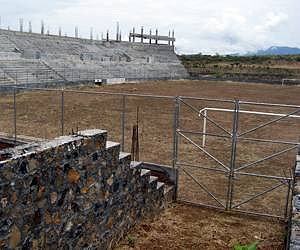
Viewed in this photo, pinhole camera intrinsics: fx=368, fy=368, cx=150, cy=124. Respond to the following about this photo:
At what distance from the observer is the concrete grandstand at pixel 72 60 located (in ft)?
137

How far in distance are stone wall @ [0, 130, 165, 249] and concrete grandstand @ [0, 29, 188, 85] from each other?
31.2 m

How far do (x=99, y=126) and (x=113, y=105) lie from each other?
8849 mm

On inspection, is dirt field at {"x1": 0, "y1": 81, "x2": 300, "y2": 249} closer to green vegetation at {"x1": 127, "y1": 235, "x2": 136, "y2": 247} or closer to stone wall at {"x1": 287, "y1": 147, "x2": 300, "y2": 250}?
green vegetation at {"x1": 127, "y1": 235, "x2": 136, "y2": 247}

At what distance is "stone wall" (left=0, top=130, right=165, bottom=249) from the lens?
15.0 ft

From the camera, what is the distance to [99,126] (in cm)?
1825

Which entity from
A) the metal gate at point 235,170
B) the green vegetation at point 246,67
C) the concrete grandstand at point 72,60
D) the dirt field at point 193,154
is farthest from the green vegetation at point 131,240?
the green vegetation at point 246,67

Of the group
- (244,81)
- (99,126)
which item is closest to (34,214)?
(99,126)

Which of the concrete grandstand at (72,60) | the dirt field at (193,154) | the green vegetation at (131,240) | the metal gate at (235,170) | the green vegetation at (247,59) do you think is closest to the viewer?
the green vegetation at (131,240)

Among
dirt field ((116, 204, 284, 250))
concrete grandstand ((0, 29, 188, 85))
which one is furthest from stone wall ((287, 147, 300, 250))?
concrete grandstand ((0, 29, 188, 85))

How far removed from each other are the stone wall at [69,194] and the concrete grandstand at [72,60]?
103ft

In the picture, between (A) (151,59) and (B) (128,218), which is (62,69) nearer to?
(A) (151,59)

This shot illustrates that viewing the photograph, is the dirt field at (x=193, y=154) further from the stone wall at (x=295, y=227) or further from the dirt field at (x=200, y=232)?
the stone wall at (x=295, y=227)

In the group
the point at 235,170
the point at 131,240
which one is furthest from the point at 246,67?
the point at 131,240

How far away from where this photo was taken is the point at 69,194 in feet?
18.5
